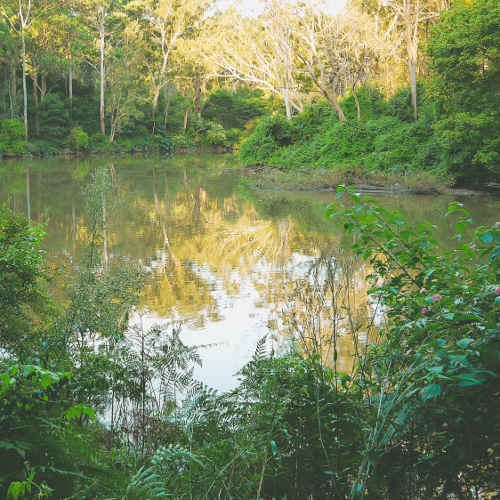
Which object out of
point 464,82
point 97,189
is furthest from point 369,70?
point 97,189

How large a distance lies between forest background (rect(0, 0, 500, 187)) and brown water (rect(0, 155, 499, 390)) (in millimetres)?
3655

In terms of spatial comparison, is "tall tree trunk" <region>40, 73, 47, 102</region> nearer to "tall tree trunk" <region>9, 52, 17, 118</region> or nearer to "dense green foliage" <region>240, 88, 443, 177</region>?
"tall tree trunk" <region>9, 52, 17, 118</region>

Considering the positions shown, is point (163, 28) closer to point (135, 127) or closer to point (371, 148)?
point (135, 127)


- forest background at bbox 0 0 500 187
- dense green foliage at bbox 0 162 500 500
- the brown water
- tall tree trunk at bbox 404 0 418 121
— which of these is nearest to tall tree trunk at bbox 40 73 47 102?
forest background at bbox 0 0 500 187

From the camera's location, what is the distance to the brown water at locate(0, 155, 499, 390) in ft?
19.9

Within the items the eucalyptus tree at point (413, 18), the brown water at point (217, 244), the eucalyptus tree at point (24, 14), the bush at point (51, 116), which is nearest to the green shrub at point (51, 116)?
the bush at point (51, 116)

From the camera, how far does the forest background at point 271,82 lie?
17.1m

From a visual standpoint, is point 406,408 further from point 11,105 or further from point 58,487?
point 11,105

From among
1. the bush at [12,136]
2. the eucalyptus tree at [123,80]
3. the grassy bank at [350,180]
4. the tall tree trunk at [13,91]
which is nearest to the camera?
the grassy bank at [350,180]

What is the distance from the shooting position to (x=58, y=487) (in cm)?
171

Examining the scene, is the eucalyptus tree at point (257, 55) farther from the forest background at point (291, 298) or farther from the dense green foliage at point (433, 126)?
the dense green foliage at point (433, 126)

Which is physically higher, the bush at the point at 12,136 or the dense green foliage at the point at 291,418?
the bush at the point at 12,136

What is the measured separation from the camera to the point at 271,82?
36.0 meters

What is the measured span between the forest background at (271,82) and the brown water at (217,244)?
3.65 metres
